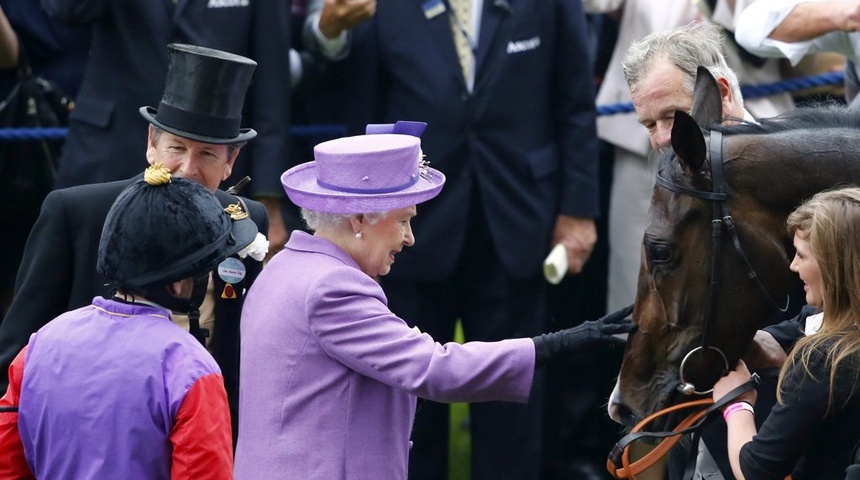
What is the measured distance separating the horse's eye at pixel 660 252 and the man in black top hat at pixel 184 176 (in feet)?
3.81

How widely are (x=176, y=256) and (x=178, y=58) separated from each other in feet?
4.92

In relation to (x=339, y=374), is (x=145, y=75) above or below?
above

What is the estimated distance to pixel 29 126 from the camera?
6.77 meters

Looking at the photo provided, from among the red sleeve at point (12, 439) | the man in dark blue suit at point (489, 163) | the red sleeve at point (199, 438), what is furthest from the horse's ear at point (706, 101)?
the red sleeve at point (12, 439)

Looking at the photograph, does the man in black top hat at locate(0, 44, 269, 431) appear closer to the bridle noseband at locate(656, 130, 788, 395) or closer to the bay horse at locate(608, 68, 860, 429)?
the bay horse at locate(608, 68, 860, 429)

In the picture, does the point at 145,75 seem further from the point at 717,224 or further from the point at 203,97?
the point at 717,224

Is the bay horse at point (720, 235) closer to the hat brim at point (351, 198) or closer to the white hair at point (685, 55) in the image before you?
the white hair at point (685, 55)

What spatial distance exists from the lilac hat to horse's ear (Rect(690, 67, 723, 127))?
960mm

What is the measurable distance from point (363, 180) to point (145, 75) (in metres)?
2.31

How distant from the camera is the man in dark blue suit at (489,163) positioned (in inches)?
254

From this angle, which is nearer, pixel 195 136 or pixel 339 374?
pixel 339 374

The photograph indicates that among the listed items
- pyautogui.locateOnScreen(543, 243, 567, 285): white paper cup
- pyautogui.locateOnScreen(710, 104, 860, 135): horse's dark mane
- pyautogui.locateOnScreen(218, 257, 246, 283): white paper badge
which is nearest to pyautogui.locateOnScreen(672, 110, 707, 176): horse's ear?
pyautogui.locateOnScreen(710, 104, 860, 135): horse's dark mane

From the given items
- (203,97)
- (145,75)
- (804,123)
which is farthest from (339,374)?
(145,75)

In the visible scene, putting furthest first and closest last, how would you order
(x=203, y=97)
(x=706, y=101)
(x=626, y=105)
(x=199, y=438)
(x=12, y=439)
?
(x=626, y=105) → (x=203, y=97) → (x=706, y=101) → (x=12, y=439) → (x=199, y=438)
